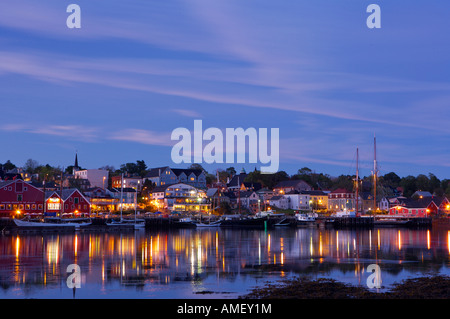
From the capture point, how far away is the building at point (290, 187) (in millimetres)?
161250

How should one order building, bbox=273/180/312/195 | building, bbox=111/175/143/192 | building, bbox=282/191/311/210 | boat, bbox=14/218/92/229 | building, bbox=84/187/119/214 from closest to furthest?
1. boat, bbox=14/218/92/229
2. building, bbox=84/187/119/214
3. building, bbox=282/191/311/210
4. building, bbox=273/180/312/195
5. building, bbox=111/175/143/192

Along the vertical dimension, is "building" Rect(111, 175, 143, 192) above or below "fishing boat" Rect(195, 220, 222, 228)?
above

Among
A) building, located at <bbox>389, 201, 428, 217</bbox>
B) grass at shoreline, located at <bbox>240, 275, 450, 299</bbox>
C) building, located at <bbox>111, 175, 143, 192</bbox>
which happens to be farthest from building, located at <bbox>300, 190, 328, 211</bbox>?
grass at shoreline, located at <bbox>240, 275, 450, 299</bbox>

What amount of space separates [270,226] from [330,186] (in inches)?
3796

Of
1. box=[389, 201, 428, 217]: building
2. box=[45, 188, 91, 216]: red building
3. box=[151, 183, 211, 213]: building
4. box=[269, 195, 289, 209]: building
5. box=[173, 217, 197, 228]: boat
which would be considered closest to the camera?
box=[45, 188, 91, 216]: red building

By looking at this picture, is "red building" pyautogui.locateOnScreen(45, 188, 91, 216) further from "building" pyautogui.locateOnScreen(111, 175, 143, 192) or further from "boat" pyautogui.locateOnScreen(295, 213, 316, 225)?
"building" pyautogui.locateOnScreen(111, 175, 143, 192)

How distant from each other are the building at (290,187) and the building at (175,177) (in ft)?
80.4

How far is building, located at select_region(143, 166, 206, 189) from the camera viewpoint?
159625 mm

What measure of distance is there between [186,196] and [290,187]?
36.3m

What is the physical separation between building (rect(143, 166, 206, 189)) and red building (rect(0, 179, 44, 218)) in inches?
2377

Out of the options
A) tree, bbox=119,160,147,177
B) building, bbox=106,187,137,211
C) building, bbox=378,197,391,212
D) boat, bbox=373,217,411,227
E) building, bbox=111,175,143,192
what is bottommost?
boat, bbox=373,217,411,227

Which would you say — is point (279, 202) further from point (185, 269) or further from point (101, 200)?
point (185, 269)

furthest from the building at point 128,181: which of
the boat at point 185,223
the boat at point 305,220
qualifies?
the boat at point 305,220

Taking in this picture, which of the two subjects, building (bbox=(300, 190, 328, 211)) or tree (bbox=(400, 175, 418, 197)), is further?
tree (bbox=(400, 175, 418, 197))
